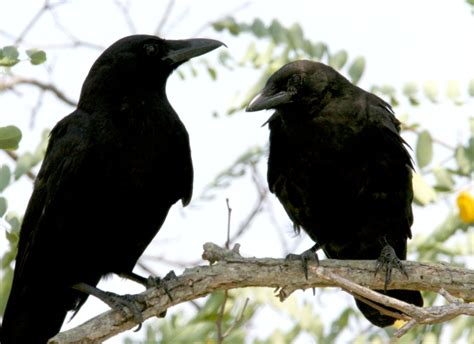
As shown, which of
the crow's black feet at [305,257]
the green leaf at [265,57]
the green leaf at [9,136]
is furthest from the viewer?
the green leaf at [265,57]

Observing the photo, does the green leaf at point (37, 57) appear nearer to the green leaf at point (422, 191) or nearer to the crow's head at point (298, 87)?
the crow's head at point (298, 87)

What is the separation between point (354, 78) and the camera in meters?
6.73

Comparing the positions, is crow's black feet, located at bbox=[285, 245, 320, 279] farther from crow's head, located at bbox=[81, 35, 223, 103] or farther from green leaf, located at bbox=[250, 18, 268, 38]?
green leaf, located at bbox=[250, 18, 268, 38]

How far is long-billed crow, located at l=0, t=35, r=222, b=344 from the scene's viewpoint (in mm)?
5648

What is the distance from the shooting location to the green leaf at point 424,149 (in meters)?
6.27

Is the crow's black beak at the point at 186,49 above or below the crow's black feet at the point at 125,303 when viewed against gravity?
above

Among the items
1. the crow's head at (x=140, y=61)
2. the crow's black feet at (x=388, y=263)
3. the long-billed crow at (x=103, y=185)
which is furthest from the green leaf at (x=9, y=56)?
the crow's black feet at (x=388, y=263)

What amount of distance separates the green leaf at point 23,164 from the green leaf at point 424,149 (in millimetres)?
Answer: 2359

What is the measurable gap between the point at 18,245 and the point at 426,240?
7.98 feet

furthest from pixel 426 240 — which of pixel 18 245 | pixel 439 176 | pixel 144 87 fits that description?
pixel 18 245

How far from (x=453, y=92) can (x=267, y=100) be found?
1217 millimetres

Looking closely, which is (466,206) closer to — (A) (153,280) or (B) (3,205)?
(A) (153,280)

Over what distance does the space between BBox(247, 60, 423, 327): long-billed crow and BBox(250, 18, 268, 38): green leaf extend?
517mm

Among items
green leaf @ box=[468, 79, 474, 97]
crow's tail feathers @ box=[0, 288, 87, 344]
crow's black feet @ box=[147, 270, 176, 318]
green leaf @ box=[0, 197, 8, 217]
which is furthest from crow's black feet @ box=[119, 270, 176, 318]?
green leaf @ box=[468, 79, 474, 97]
